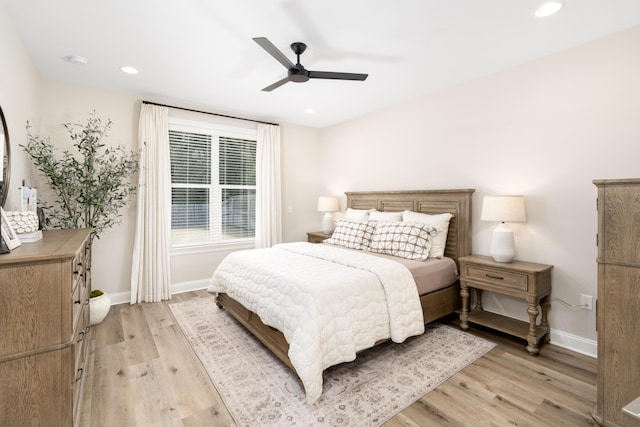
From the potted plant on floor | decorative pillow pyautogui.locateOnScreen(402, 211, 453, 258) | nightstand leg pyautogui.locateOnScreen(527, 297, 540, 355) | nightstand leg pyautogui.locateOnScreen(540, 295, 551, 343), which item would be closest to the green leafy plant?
the potted plant on floor

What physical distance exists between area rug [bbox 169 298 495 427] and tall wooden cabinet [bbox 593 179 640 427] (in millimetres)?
866

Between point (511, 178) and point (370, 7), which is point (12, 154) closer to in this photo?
point (370, 7)

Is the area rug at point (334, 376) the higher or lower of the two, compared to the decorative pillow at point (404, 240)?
lower

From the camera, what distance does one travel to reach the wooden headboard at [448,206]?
320cm

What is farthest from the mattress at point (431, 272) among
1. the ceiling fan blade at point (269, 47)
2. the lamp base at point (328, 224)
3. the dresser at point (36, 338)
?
the dresser at point (36, 338)

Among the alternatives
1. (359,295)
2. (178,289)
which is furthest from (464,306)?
(178,289)

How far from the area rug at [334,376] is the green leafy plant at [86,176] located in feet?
5.28

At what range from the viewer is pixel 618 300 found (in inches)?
64.7

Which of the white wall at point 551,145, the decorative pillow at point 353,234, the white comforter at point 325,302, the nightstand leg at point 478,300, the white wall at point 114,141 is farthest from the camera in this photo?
the decorative pillow at point 353,234

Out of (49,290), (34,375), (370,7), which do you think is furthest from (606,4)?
(34,375)

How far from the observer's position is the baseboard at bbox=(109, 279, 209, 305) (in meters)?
3.62

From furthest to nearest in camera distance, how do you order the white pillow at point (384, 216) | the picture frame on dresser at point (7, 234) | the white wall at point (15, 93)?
1. the white pillow at point (384, 216)
2. the white wall at point (15, 93)
3. the picture frame on dresser at point (7, 234)

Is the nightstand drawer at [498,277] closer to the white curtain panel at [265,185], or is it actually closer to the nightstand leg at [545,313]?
the nightstand leg at [545,313]

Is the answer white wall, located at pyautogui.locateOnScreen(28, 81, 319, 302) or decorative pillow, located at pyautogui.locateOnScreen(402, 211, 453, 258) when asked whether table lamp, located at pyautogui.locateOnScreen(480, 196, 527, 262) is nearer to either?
decorative pillow, located at pyautogui.locateOnScreen(402, 211, 453, 258)
